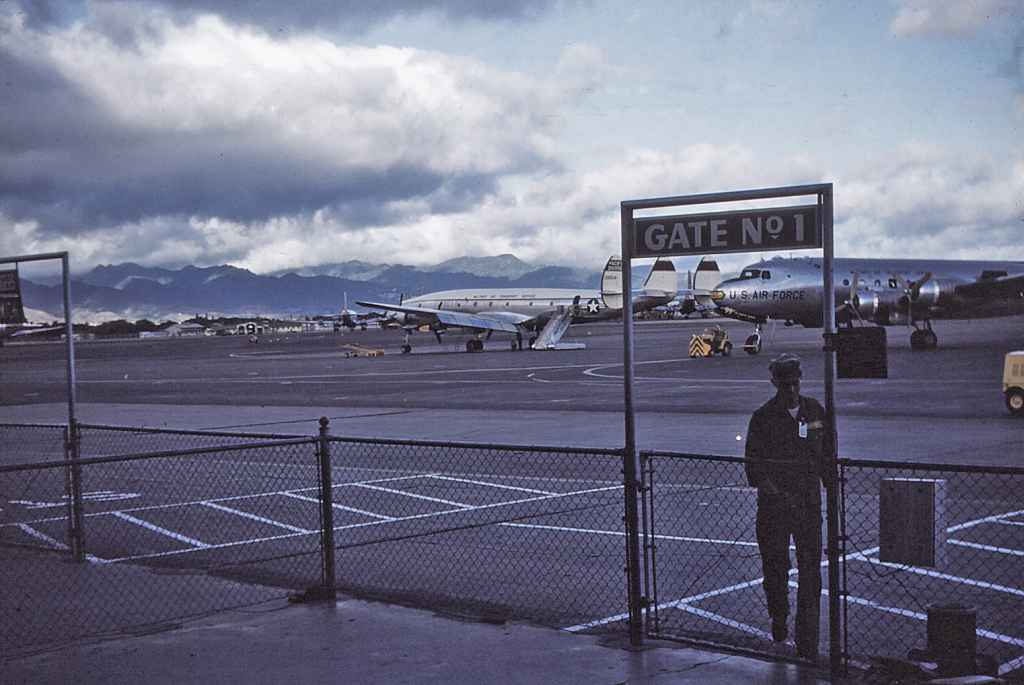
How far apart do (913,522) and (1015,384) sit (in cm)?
1752

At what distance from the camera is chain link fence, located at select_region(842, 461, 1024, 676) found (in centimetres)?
666

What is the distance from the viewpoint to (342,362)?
5919 cm

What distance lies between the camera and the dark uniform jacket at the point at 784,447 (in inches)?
289

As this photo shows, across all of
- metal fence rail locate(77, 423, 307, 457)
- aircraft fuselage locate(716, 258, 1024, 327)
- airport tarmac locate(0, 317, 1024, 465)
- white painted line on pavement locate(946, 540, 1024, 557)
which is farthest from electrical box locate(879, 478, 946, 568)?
aircraft fuselage locate(716, 258, 1024, 327)

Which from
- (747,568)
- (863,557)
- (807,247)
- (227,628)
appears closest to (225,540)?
(227,628)

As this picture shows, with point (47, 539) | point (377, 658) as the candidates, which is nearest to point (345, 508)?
point (47, 539)

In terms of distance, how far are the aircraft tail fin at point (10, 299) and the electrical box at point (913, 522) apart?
9183mm

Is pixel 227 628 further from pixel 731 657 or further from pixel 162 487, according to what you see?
pixel 162 487

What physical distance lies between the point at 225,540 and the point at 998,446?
12607 millimetres

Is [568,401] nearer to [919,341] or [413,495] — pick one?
[413,495]

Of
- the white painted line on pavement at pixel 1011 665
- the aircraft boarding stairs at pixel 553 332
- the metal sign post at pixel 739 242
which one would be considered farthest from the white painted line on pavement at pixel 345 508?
the aircraft boarding stairs at pixel 553 332

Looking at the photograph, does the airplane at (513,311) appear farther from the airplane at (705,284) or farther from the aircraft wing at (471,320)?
the airplane at (705,284)

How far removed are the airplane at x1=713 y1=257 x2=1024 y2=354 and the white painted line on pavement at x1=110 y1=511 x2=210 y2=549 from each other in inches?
1593

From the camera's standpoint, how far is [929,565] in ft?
21.7
